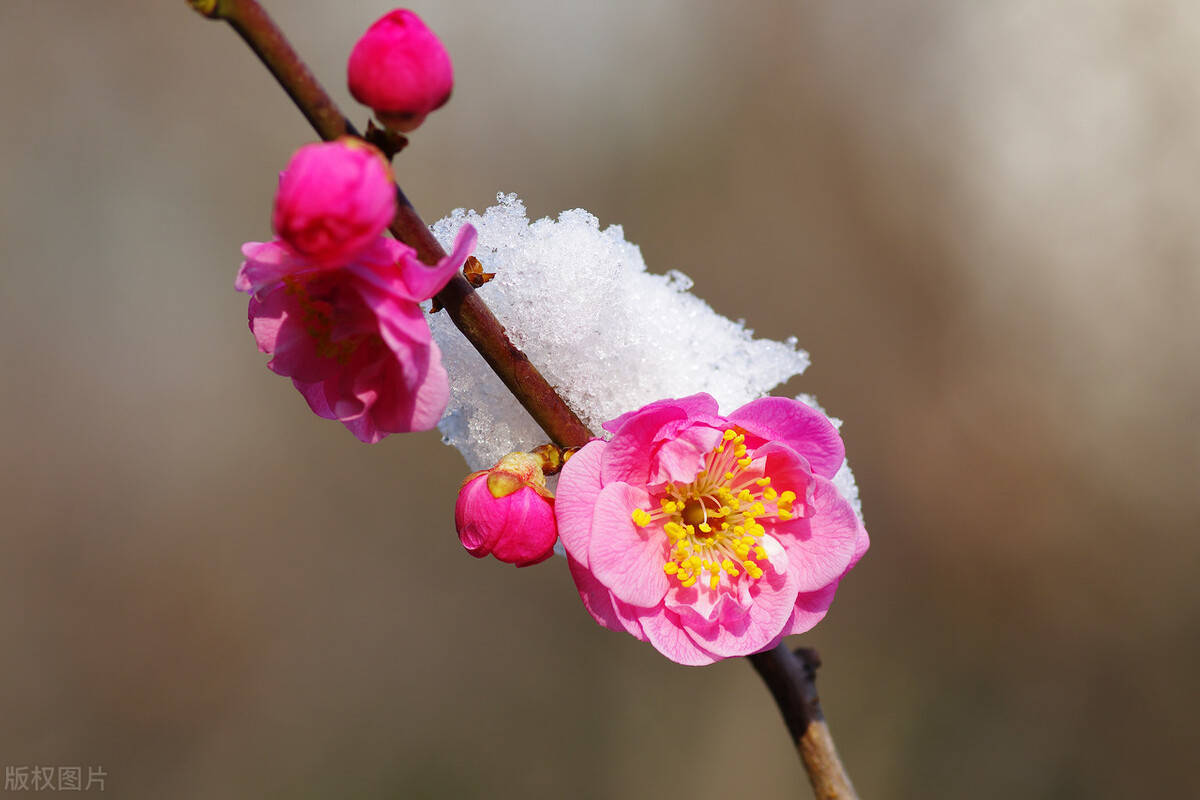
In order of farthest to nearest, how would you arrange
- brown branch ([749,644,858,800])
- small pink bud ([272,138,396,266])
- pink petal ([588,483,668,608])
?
brown branch ([749,644,858,800]) → pink petal ([588,483,668,608]) → small pink bud ([272,138,396,266])

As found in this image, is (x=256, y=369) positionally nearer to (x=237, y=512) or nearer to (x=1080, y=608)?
(x=237, y=512)

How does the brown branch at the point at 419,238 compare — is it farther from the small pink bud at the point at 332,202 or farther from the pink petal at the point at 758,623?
the pink petal at the point at 758,623

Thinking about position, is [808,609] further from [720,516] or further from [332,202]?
[332,202]

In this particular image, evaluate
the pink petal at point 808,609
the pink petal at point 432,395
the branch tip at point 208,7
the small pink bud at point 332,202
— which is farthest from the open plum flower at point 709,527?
the branch tip at point 208,7

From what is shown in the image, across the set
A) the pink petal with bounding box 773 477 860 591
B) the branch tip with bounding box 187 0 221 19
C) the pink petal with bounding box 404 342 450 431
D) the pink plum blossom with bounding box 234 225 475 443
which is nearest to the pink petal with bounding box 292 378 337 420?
the pink plum blossom with bounding box 234 225 475 443

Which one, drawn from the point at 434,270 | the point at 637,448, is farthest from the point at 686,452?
the point at 434,270

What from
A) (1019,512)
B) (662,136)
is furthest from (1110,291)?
(662,136)

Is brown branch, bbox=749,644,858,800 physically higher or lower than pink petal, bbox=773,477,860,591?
→ lower

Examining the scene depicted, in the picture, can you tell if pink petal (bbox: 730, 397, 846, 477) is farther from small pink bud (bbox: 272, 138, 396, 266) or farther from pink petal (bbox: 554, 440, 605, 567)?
small pink bud (bbox: 272, 138, 396, 266)
